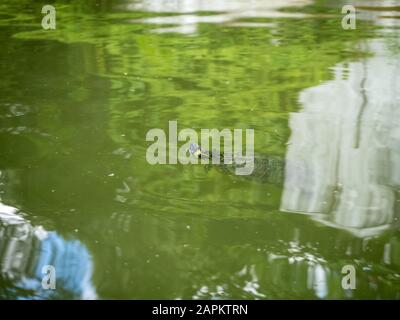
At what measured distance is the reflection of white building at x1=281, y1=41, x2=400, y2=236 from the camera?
315cm

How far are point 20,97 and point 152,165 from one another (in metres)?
1.69

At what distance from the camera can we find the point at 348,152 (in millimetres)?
3801

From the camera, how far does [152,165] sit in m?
3.55

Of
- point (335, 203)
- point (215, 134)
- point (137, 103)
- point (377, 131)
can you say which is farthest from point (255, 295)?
point (137, 103)
